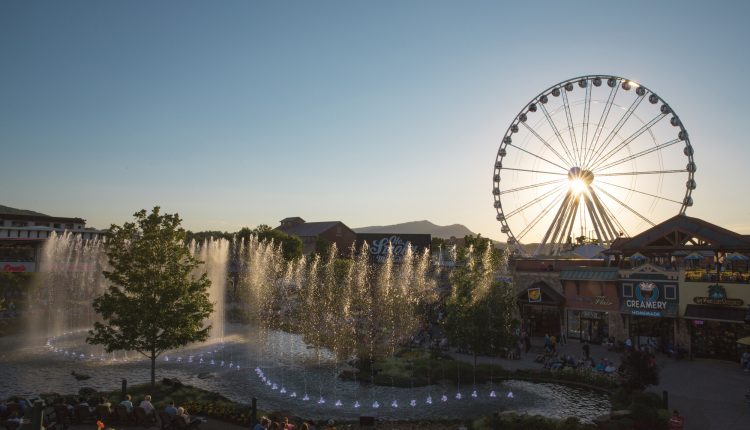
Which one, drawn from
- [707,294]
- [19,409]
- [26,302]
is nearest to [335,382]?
[19,409]

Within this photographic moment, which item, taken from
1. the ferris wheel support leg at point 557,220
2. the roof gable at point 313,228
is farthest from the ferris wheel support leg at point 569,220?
the roof gable at point 313,228

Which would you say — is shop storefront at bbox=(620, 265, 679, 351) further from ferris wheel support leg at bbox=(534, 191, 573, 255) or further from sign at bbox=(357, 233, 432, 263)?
sign at bbox=(357, 233, 432, 263)

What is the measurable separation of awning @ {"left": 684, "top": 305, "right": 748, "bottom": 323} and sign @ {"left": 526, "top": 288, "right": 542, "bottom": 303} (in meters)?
10.7

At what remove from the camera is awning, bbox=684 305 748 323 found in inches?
1220

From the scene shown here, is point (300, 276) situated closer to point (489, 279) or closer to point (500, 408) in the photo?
point (489, 279)

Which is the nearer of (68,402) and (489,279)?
(68,402)

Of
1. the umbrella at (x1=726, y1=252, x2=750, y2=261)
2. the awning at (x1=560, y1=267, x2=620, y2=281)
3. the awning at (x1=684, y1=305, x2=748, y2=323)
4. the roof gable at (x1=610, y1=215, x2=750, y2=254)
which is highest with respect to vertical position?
the roof gable at (x1=610, y1=215, x2=750, y2=254)

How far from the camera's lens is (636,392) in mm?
21766

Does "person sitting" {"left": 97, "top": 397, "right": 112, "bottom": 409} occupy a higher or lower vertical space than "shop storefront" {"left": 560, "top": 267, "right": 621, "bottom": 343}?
lower

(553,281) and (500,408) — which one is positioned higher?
(553,281)

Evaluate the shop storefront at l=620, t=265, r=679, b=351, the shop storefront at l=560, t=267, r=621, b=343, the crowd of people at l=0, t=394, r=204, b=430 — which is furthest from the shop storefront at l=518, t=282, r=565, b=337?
the crowd of people at l=0, t=394, r=204, b=430

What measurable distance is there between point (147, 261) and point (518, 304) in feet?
98.9

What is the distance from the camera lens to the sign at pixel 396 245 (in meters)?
91.8

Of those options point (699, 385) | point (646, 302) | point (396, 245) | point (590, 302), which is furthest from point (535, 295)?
point (396, 245)
